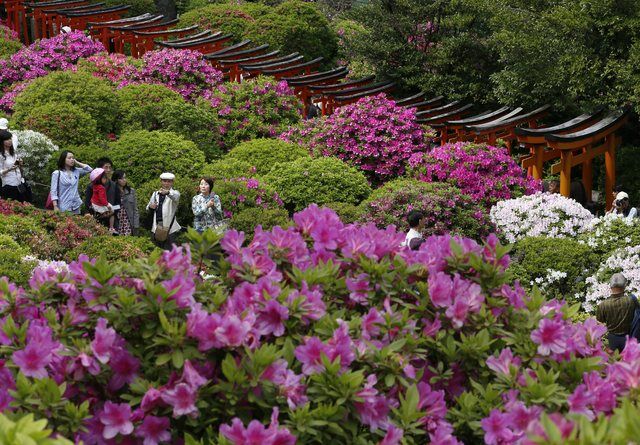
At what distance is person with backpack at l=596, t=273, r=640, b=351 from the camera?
379 inches

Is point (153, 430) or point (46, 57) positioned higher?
point (153, 430)

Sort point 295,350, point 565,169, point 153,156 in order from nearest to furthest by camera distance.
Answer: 1. point 295,350
2. point 153,156
3. point 565,169

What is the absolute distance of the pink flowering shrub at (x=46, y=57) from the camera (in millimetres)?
22578

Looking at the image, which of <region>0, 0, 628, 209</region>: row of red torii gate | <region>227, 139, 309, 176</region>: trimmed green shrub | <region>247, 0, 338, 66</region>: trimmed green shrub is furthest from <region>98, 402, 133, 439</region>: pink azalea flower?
<region>247, 0, 338, 66</region>: trimmed green shrub

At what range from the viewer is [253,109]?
757 inches

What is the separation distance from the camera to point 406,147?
17109 mm

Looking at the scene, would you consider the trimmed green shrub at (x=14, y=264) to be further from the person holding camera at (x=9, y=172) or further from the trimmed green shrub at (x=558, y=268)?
the trimmed green shrub at (x=558, y=268)

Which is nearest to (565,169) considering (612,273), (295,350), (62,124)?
(612,273)

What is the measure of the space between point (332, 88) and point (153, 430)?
19.1m

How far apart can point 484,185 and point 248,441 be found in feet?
37.8

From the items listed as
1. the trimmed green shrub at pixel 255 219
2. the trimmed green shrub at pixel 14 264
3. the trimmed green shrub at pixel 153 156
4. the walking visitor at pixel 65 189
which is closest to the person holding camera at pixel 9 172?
the walking visitor at pixel 65 189

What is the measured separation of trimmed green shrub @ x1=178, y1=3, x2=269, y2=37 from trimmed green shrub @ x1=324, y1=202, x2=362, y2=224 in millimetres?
16079

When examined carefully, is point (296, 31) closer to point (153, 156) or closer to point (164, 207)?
point (153, 156)

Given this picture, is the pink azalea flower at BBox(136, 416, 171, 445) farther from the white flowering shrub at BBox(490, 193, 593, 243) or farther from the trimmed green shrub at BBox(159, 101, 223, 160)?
the trimmed green shrub at BBox(159, 101, 223, 160)
